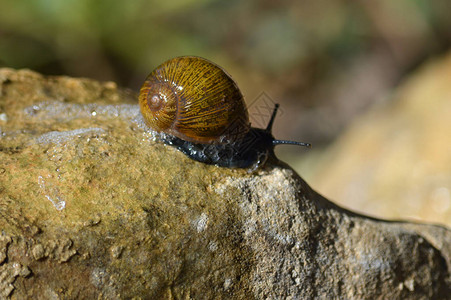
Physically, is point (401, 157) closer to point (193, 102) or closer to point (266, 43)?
point (266, 43)

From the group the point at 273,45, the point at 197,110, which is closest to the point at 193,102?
the point at 197,110

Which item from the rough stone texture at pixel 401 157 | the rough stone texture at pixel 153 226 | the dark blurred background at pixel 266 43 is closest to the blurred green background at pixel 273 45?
the dark blurred background at pixel 266 43

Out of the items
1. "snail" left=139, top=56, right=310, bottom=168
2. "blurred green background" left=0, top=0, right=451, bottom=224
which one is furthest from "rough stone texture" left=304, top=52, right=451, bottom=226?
"snail" left=139, top=56, right=310, bottom=168

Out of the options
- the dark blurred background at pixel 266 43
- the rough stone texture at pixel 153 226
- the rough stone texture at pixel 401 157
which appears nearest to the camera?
the rough stone texture at pixel 153 226

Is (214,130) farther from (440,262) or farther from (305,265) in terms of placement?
(440,262)

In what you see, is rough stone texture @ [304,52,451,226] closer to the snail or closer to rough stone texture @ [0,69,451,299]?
rough stone texture @ [0,69,451,299]

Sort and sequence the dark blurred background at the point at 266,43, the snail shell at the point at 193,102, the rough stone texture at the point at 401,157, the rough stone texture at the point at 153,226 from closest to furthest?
the rough stone texture at the point at 153,226, the snail shell at the point at 193,102, the rough stone texture at the point at 401,157, the dark blurred background at the point at 266,43

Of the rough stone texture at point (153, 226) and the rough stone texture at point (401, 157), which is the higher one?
the rough stone texture at point (401, 157)

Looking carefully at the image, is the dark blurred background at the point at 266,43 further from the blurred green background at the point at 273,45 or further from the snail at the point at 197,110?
the snail at the point at 197,110
